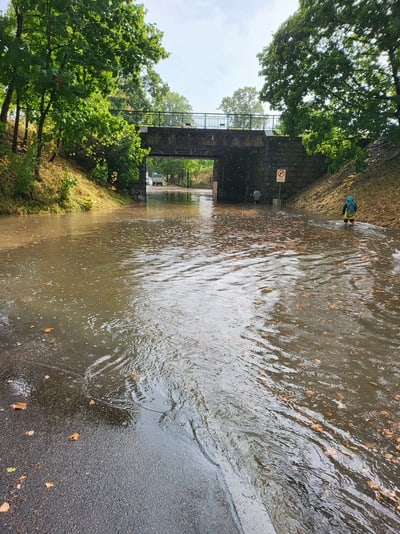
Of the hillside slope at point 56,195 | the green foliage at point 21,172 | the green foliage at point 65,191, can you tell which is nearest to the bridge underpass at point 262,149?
the hillside slope at point 56,195

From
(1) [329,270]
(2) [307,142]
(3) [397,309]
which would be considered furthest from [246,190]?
(3) [397,309]

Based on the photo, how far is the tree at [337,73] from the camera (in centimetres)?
1808

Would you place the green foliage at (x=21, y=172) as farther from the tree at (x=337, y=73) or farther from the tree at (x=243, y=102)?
the tree at (x=243, y=102)

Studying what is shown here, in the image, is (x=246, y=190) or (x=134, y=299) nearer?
(x=134, y=299)

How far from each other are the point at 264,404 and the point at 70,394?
1837mm

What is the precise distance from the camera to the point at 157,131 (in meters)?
31.1

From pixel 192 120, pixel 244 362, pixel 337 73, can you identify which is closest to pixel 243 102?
pixel 192 120

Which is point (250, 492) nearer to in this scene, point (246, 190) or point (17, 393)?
point (17, 393)

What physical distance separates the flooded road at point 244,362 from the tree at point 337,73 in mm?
13991

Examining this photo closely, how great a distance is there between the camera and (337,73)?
20.2m

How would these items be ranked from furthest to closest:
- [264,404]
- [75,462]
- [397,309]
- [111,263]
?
1. [111,263]
2. [397,309]
3. [264,404]
4. [75,462]

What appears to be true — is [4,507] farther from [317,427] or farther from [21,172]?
[21,172]

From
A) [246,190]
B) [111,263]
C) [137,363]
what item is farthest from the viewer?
[246,190]

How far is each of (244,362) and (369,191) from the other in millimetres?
20995
